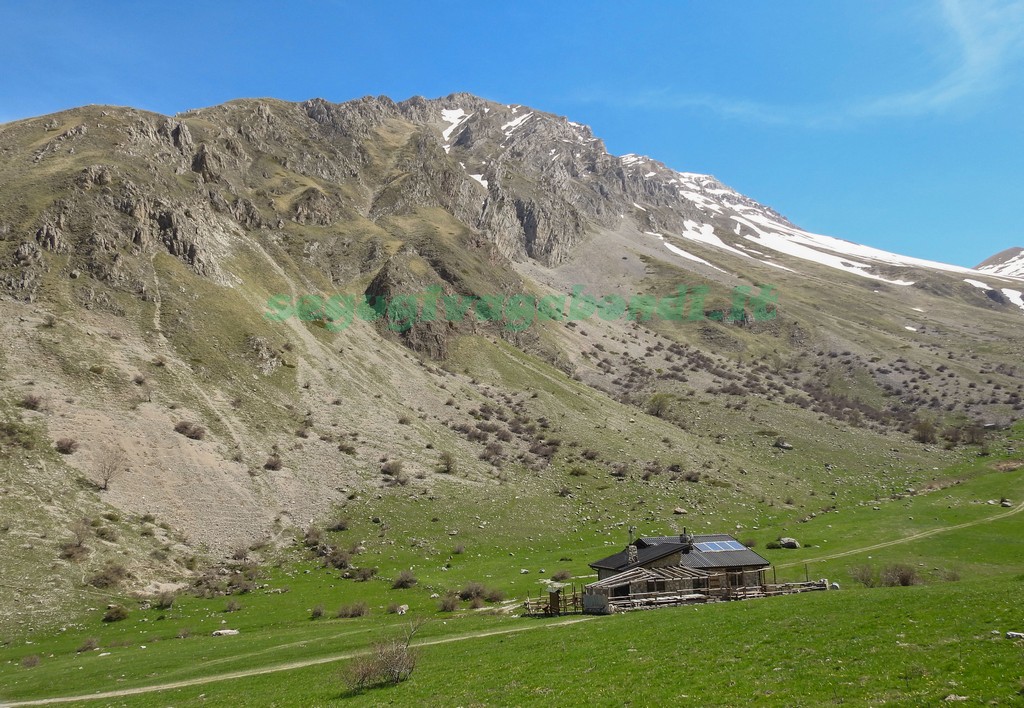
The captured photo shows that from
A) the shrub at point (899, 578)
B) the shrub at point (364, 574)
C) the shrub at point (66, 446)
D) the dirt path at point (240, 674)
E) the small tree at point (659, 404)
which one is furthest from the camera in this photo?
the small tree at point (659, 404)

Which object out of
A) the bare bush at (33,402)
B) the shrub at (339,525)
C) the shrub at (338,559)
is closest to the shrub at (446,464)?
the shrub at (339,525)

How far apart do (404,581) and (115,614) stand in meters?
19.4

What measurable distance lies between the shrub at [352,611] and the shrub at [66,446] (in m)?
27.8

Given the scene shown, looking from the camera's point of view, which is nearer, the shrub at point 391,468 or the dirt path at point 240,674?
the dirt path at point 240,674

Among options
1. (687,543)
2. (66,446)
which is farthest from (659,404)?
(66,446)

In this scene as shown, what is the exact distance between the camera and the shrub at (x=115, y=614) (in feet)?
125

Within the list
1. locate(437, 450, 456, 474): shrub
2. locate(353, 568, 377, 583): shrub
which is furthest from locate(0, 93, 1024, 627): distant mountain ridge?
locate(353, 568, 377, 583): shrub

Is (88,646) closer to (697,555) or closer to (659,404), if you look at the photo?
(697,555)

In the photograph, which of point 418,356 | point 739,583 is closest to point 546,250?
point 418,356

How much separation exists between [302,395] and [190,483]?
19.6m

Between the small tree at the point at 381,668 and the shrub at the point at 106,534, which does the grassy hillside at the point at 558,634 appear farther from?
the shrub at the point at 106,534

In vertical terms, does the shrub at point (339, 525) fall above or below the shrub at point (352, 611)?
above

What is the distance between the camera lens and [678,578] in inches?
1582

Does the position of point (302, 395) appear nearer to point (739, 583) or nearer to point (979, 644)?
point (739, 583)
